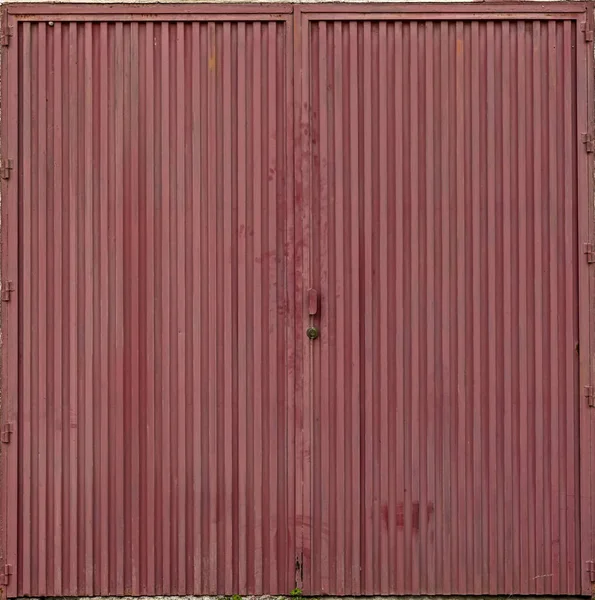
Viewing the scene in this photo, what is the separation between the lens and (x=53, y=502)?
4129 mm

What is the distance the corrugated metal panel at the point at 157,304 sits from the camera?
13.5ft

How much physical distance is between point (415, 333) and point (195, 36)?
2133 mm

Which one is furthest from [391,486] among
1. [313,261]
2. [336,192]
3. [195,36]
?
[195,36]

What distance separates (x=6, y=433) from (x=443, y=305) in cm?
260

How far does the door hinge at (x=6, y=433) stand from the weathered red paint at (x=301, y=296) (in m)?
0.07

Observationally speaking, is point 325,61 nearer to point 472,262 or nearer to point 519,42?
point 519,42

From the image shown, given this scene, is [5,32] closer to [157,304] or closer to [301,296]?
[157,304]

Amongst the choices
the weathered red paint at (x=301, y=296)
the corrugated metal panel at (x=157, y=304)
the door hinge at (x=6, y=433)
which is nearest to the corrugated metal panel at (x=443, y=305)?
the weathered red paint at (x=301, y=296)

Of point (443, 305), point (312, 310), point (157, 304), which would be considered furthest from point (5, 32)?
point (443, 305)

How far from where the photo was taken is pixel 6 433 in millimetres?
4102

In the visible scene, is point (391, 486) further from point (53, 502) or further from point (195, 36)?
point (195, 36)

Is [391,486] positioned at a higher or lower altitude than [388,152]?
lower

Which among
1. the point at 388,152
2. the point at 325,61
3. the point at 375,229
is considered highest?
the point at 325,61

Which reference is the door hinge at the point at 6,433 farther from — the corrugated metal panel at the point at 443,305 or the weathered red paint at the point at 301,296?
the corrugated metal panel at the point at 443,305
